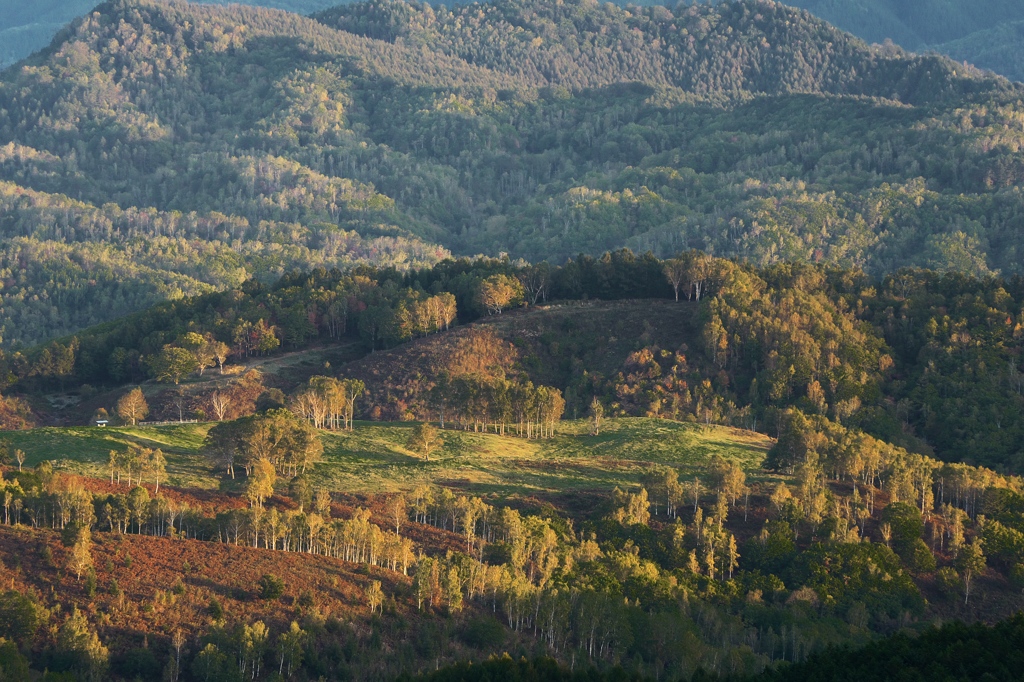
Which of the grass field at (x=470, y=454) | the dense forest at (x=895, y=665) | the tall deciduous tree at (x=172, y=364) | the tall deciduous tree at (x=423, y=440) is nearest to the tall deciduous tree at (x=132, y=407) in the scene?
the grass field at (x=470, y=454)

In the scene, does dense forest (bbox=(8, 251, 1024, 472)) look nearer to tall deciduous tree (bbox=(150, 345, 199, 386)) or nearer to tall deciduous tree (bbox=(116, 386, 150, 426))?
tall deciduous tree (bbox=(150, 345, 199, 386))

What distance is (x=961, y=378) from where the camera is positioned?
17575 cm

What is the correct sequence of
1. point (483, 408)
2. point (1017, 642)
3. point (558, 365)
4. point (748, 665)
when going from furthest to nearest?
point (558, 365) < point (483, 408) < point (748, 665) < point (1017, 642)

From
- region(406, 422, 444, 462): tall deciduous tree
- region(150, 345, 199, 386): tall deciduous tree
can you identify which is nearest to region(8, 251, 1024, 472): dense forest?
region(150, 345, 199, 386): tall deciduous tree

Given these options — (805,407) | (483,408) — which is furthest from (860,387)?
(483,408)

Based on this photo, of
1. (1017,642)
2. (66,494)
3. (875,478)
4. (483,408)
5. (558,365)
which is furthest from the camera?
(558,365)

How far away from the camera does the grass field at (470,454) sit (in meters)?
131

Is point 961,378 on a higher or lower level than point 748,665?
higher

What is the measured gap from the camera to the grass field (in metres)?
131

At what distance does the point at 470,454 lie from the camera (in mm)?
143000

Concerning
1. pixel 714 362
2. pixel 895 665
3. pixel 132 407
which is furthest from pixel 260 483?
pixel 714 362

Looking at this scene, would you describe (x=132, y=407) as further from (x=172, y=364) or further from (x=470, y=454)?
(x=470, y=454)

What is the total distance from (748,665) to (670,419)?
68647mm

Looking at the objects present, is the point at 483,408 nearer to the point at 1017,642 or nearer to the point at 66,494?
the point at 66,494
